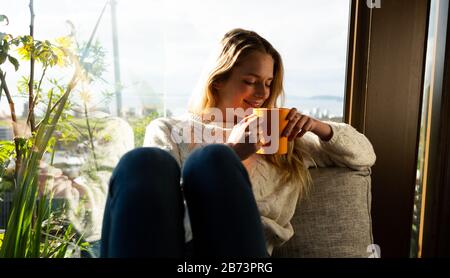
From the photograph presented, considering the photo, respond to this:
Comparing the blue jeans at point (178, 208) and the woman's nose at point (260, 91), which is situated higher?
the woman's nose at point (260, 91)

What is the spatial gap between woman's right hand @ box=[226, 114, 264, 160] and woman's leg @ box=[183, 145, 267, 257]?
211mm

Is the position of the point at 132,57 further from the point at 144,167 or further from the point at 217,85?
the point at 144,167

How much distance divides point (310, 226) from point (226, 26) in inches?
28.8

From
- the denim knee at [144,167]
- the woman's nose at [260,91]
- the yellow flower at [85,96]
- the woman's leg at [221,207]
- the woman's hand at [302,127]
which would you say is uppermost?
the woman's nose at [260,91]

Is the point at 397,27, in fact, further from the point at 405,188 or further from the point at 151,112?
the point at 151,112

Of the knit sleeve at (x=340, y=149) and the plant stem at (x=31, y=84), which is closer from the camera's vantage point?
the knit sleeve at (x=340, y=149)

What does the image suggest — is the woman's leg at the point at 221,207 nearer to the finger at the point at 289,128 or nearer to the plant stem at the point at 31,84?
the finger at the point at 289,128

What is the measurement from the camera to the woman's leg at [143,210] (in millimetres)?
803

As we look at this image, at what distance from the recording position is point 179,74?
1.57m

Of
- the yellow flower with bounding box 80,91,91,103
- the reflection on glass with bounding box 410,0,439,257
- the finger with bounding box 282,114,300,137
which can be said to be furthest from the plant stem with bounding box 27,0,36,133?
the reflection on glass with bounding box 410,0,439,257

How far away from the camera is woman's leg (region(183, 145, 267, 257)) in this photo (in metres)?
0.88

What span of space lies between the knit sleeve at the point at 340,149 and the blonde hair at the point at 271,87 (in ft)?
0.12

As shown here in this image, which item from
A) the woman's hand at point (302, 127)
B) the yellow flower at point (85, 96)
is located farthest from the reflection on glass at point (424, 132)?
the yellow flower at point (85, 96)
